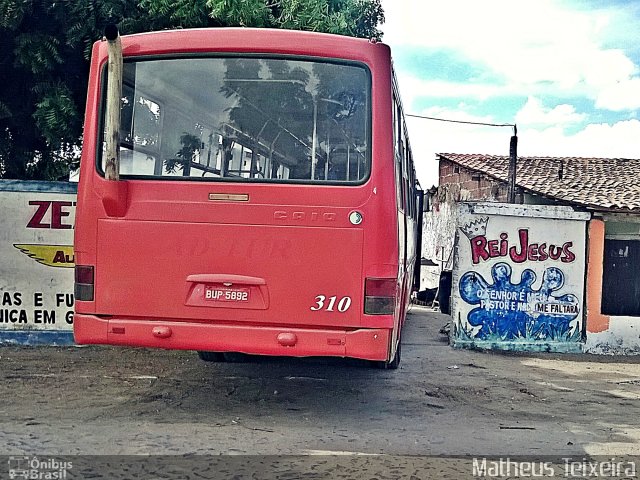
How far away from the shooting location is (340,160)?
5852mm

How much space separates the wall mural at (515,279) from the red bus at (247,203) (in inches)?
242

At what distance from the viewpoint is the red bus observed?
579cm

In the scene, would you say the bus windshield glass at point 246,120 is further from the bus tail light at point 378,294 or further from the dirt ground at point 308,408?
the dirt ground at point 308,408

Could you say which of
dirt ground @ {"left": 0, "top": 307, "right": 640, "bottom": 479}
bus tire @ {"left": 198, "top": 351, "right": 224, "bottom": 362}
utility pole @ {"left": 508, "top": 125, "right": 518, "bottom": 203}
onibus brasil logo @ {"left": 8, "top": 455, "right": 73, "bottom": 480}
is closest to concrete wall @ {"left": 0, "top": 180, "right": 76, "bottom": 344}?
dirt ground @ {"left": 0, "top": 307, "right": 640, "bottom": 479}

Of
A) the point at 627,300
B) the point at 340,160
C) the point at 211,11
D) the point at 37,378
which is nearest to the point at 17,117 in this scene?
the point at 211,11

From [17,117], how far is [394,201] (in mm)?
7261

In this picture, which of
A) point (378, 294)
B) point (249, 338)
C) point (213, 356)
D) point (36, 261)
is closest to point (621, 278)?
point (213, 356)

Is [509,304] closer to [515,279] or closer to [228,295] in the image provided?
[515,279]

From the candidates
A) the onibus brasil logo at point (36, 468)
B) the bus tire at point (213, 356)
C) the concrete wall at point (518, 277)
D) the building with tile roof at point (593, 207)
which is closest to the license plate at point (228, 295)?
the onibus brasil logo at point (36, 468)

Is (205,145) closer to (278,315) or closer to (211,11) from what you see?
(278,315)

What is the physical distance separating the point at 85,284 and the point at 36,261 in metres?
4.27

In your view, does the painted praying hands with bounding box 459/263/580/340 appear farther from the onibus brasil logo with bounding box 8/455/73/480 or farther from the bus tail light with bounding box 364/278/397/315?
the onibus brasil logo with bounding box 8/455/73/480

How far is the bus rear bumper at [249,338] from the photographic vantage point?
576cm

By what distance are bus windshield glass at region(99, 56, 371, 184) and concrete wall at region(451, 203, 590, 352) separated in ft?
20.5
